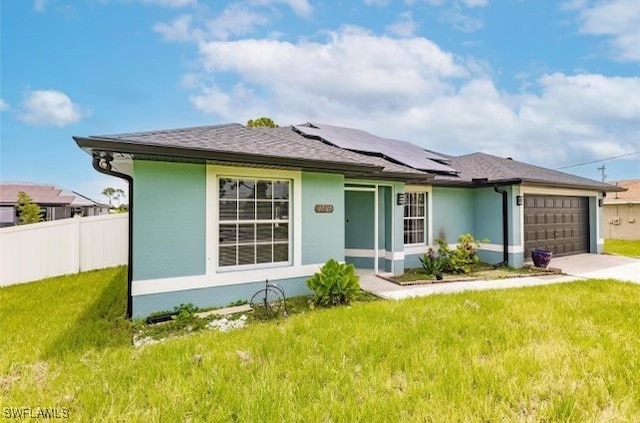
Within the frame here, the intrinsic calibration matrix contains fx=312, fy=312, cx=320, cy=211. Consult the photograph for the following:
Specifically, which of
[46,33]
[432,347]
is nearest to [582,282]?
[432,347]

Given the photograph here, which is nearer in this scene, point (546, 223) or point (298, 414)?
point (298, 414)

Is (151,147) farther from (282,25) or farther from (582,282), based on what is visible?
(582,282)

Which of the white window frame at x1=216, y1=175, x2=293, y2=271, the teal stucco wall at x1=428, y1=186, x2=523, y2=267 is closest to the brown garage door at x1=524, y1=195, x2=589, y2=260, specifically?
the teal stucco wall at x1=428, y1=186, x2=523, y2=267

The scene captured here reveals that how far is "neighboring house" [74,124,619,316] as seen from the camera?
5570 millimetres

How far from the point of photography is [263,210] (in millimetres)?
6797

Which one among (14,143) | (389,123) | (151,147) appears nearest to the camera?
(151,147)

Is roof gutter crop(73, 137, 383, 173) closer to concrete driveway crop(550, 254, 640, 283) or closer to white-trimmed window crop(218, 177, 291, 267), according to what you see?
white-trimmed window crop(218, 177, 291, 267)

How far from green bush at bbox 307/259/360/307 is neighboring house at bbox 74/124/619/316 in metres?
0.64

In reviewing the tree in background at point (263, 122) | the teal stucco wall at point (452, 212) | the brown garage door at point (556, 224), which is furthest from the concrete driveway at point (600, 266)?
the tree in background at point (263, 122)

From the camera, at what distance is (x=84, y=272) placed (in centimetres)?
959

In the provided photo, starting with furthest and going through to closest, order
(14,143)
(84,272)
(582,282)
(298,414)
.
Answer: (14,143)
(84,272)
(582,282)
(298,414)

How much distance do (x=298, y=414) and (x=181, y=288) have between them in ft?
12.8

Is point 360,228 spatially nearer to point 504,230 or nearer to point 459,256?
point 459,256

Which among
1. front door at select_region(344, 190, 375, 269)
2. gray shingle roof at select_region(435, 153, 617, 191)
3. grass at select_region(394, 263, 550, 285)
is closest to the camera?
grass at select_region(394, 263, 550, 285)
